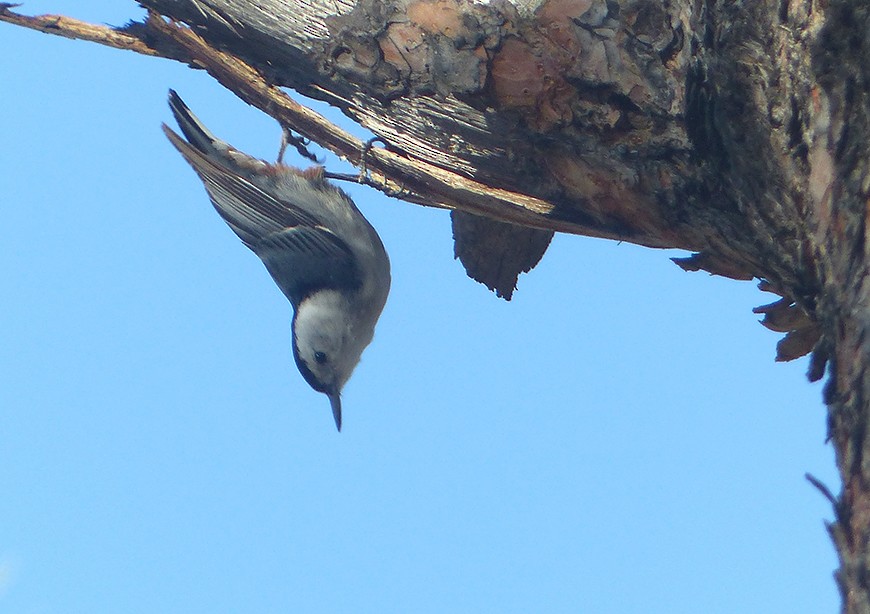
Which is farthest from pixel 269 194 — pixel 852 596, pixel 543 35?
pixel 852 596

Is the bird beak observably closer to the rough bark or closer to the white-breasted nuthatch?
the white-breasted nuthatch

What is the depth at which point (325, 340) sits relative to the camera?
452cm

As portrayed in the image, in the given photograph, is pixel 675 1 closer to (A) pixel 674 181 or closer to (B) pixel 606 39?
(B) pixel 606 39

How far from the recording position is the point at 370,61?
8.42 feet

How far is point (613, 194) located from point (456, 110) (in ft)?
1.58

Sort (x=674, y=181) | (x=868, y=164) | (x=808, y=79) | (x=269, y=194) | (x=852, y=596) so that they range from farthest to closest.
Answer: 1. (x=269, y=194)
2. (x=674, y=181)
3. (x=808, y=79)
4. (x=868, y=164)
5. (x=852, y=596)

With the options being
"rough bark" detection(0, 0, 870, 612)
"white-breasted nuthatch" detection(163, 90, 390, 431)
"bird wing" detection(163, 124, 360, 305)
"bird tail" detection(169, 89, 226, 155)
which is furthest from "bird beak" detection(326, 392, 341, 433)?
"rough bark" detection(0, 0, 870, 612)

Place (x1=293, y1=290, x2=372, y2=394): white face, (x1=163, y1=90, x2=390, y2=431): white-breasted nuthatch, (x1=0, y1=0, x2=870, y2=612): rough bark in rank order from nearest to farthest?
1. (x1=0, y1=0, x2=870, y2=612): rough bark
2. (x1=163, y1=90, x2=390, y2=431): white-breasted nuthatch
3. (x1=293, y1=290, x2=372, y2=394): white face

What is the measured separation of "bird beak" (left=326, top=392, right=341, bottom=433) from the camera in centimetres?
451

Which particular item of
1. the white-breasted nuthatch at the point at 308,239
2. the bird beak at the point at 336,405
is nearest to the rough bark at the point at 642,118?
the white-breasted nuthatch at the point at 308,239

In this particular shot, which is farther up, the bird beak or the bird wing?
the bird wing

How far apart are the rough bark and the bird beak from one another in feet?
5.57

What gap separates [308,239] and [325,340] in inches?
19.4

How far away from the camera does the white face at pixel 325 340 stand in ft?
14.8
